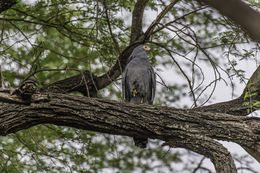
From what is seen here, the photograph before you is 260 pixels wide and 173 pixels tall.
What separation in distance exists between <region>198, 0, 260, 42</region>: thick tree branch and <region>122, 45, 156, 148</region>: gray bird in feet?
13.0

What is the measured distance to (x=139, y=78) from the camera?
491 cm

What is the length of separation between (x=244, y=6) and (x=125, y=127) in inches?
84.0

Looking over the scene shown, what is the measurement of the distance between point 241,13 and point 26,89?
208 cm

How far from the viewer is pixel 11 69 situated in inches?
196

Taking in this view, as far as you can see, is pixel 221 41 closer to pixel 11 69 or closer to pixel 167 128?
pixel 167 128

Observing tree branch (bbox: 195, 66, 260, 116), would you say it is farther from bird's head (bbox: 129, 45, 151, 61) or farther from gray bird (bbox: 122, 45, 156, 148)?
bird's head (bbox: 129, 45, 151, 61)

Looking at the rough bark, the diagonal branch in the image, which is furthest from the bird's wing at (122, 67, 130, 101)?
the diagonal branch

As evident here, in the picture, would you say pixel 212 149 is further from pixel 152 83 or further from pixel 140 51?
pixel 140 51

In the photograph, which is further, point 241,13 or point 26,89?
point 26,89

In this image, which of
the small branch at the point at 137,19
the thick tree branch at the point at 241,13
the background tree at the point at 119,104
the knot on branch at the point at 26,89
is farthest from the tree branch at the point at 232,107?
the thick tree branch at the point at 241,13

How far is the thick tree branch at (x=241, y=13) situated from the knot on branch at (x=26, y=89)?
200cm

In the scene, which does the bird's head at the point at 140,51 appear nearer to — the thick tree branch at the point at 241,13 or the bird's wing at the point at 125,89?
the bird's wing at the point at 125,89

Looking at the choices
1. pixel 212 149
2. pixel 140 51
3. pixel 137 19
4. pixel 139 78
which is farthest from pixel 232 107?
pixel 137 19

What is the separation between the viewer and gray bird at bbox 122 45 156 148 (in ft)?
16.0
